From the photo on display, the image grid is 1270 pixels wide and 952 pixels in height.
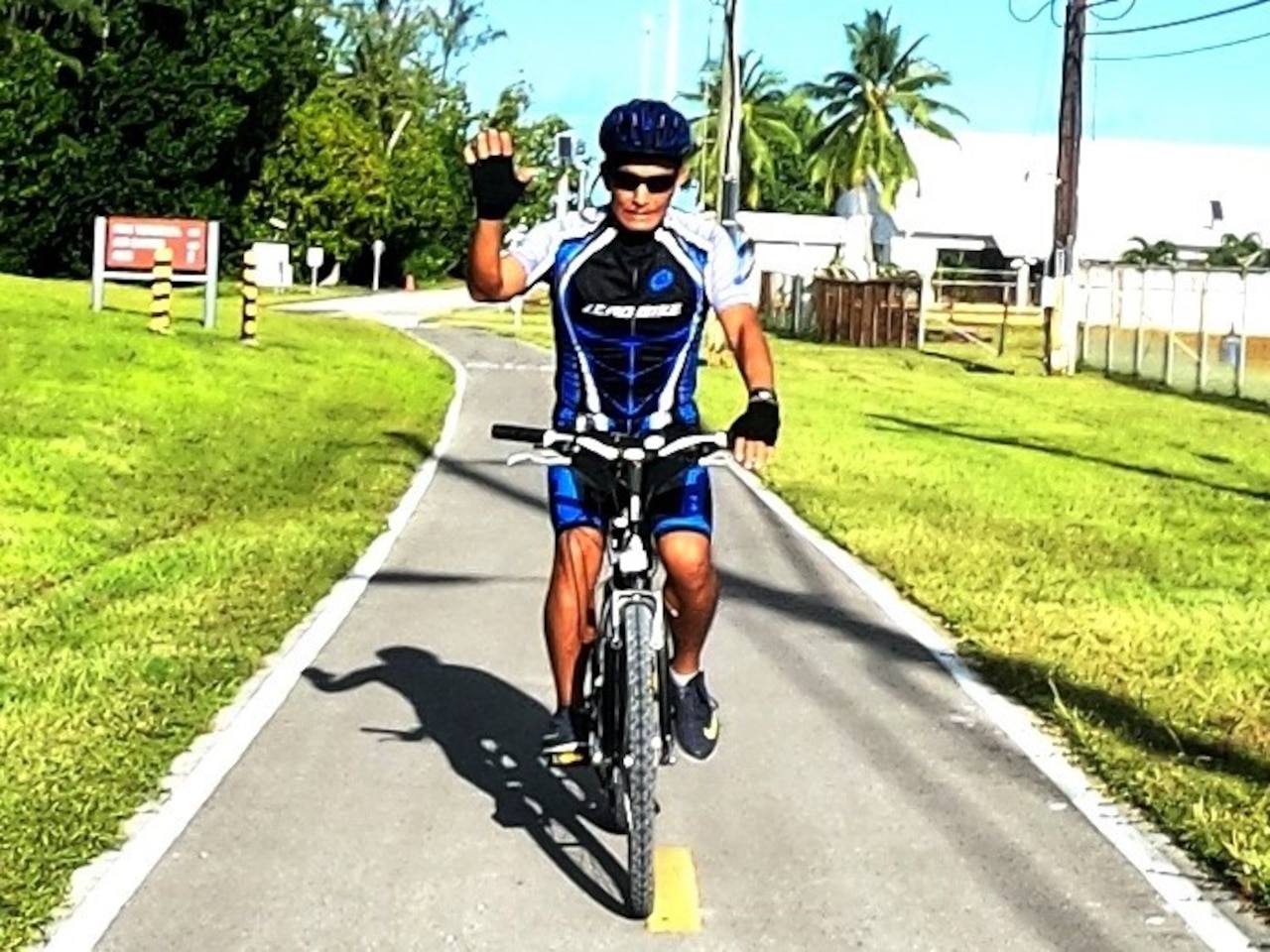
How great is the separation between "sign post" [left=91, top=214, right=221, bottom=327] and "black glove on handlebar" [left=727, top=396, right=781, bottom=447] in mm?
28387

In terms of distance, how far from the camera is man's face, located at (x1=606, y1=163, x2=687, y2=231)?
597 cm

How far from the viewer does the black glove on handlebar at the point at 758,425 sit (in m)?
5.95

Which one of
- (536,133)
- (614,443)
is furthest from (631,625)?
(536,133)

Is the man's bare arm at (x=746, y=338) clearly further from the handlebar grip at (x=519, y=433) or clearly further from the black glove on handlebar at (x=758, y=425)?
the handlebar grip at (x=519, y=433)

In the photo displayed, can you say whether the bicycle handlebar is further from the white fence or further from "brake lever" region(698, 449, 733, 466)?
the white fence

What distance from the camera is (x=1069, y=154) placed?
3738 centimetres

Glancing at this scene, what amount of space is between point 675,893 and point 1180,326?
1314 inches

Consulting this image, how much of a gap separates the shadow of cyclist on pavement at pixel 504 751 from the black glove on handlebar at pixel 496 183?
179cm

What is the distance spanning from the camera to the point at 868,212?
289ft

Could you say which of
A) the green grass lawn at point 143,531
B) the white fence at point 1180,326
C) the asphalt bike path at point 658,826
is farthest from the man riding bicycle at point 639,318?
the white fence at point 1180,326

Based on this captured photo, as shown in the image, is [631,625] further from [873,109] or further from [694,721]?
[873,109]

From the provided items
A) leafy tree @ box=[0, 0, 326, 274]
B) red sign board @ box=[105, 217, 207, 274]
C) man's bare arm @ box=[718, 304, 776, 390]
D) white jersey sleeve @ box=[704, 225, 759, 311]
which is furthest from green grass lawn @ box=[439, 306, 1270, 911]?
leafy tree @ box=[0, 0, 326, 274]

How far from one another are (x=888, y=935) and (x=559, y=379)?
1.70 metres

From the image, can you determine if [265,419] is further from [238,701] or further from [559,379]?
[559,379]
